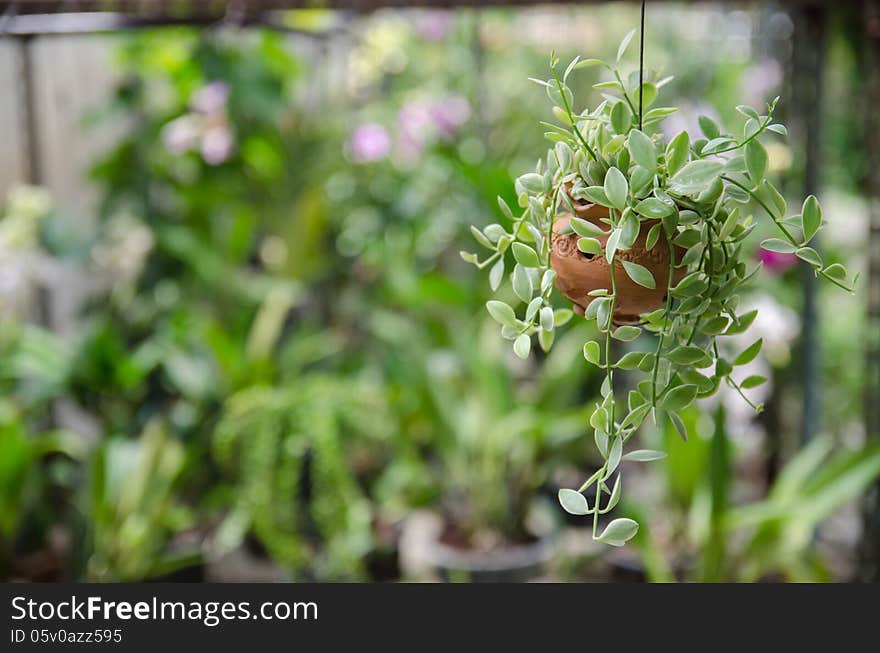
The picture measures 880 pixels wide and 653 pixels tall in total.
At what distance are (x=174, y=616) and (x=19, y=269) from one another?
111cm

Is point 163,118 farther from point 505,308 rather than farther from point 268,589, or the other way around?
point 505,308

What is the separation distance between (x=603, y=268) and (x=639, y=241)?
0.03 metres

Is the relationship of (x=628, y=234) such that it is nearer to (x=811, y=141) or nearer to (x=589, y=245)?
(x=589, y=245)

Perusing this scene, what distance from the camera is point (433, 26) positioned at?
10.4ft

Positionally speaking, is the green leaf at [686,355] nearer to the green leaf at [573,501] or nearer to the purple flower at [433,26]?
the green leaf at [573,501]

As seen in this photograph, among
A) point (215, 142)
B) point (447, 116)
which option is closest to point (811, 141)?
point (447, 116)

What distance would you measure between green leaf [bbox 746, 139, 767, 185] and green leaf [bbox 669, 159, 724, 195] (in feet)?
0.06

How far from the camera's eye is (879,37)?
1.96 m

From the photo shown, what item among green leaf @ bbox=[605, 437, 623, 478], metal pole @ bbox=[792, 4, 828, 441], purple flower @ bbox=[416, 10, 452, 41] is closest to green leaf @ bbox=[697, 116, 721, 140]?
green leaf @ bbox=[605, 437, 623, 478]

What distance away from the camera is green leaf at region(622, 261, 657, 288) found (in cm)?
63

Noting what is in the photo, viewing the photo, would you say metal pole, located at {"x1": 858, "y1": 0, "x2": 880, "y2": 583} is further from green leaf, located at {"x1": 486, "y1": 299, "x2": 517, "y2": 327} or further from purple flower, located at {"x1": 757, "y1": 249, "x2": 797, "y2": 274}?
green leaf, located at {"x1": 486, "y1": 299, "x2": 517, "y2": 327}

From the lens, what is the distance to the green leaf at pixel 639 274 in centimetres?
63

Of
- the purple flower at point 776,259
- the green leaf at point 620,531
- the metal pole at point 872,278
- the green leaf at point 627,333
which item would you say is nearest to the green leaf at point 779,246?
the green leaf at point 627,333

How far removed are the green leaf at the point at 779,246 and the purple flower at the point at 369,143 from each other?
1812 millimetres
